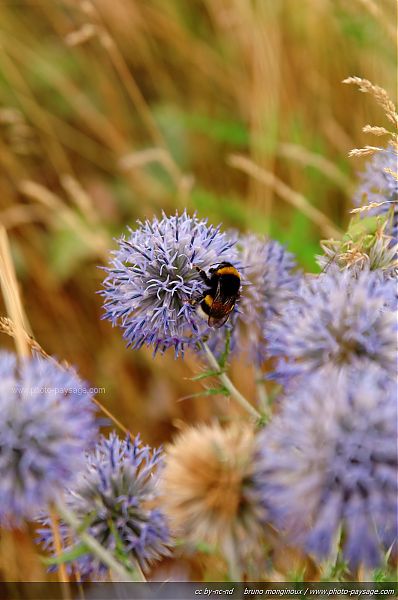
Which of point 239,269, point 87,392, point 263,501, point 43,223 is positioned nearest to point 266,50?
point 43,223

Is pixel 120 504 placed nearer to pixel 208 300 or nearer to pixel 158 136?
pixel 208 300

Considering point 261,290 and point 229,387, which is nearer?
point 229,387

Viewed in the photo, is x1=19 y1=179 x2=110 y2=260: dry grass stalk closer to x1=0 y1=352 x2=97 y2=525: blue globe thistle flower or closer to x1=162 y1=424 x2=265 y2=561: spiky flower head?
x1=0 y1=352 x2=97 y2=525: blue globe thistle flower

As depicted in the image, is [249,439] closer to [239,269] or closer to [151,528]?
[151,528]

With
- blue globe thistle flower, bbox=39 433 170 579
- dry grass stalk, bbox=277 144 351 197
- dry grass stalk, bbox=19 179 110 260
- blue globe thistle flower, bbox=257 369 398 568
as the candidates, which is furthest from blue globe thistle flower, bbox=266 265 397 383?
dry grass stalk, bbox=19 179 110 260

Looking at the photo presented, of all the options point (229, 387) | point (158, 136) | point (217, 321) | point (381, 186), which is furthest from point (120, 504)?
point (158, 136)

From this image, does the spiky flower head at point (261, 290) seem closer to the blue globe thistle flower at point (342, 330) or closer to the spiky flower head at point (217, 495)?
the blue globe thistle flower at point (342, 330)
